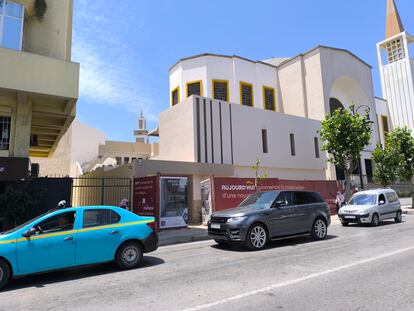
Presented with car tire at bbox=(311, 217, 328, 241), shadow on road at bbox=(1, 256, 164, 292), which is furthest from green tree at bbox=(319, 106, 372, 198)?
shadow on road at bbox=(1, 256, 164, 292)

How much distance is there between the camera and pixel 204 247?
35.6 ft

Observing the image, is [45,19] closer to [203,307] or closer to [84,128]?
[203,307]

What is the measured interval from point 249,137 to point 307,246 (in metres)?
15.3

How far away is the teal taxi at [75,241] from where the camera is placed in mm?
6531

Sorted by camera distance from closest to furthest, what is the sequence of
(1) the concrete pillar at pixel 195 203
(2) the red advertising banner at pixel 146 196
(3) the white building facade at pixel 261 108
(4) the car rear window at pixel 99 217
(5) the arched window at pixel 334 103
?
1. (4) the car rear window at pixel 99 217
2. (2) the red advertising banner at pixel 146 196
3. (1) the concrete pillar at pixel 195 203
4. (3) the white building facade at pixel 261 108
5. (5) the arched window at pixel 334 103

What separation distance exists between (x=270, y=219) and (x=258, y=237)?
684 millimetres

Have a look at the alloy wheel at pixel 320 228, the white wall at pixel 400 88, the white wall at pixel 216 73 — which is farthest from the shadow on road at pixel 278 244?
the white wall at pixel 400 88

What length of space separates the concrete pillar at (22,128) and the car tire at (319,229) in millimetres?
11576

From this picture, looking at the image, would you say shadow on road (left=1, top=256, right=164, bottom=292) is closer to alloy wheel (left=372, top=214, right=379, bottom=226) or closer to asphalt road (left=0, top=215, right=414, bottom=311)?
asphalt road (left=0, top=215, right=414, bottom=311)

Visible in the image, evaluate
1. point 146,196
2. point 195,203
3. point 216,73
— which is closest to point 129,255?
point 146,196

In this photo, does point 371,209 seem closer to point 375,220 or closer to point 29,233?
point 375,220

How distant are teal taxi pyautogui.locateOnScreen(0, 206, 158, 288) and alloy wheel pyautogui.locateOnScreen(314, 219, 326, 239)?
6030 millimetres

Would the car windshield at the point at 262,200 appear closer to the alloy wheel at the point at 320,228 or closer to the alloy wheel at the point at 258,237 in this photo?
the alloy wheel at the point at 258,237

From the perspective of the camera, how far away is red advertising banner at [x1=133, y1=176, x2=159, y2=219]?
15.0 meters
